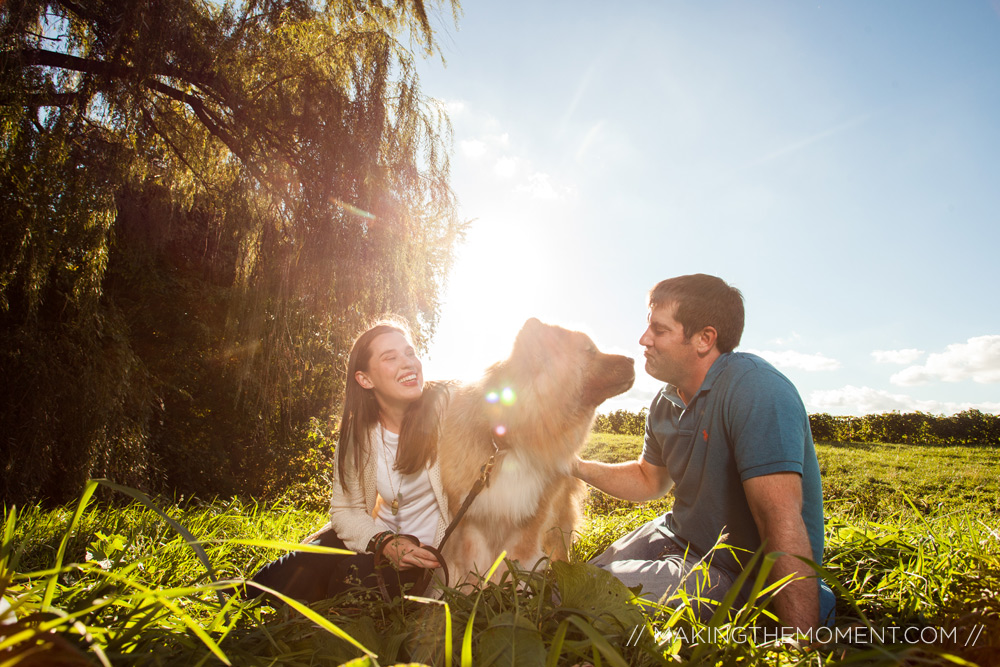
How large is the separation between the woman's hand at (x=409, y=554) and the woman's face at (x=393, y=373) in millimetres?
897

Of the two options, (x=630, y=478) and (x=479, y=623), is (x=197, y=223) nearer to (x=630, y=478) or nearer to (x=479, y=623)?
(x=630, y=478)

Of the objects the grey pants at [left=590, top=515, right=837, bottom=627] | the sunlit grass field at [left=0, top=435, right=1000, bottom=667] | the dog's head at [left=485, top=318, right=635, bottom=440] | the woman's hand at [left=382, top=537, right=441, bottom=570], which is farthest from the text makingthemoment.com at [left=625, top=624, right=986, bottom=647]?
the dog's head at [left=485, top=318, right=635, bottom=440]

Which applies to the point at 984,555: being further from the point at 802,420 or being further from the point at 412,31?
the point at 412,31

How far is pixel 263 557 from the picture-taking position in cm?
344

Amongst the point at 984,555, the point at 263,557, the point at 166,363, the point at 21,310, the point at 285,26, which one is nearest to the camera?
the point at 984,555

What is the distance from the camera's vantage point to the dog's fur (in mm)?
2943

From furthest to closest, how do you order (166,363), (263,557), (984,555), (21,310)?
(166,363)
(21,310)
(263,557)
(984,555)

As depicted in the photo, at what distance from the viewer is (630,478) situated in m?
3.48

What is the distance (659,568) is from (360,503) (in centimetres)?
166

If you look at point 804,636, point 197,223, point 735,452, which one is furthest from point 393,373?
point 197,223

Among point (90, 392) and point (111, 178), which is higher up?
point (111, 178)

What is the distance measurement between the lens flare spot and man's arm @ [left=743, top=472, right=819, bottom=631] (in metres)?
1.33

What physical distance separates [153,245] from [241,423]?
8.57ft

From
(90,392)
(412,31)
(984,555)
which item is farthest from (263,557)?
(412,31)
